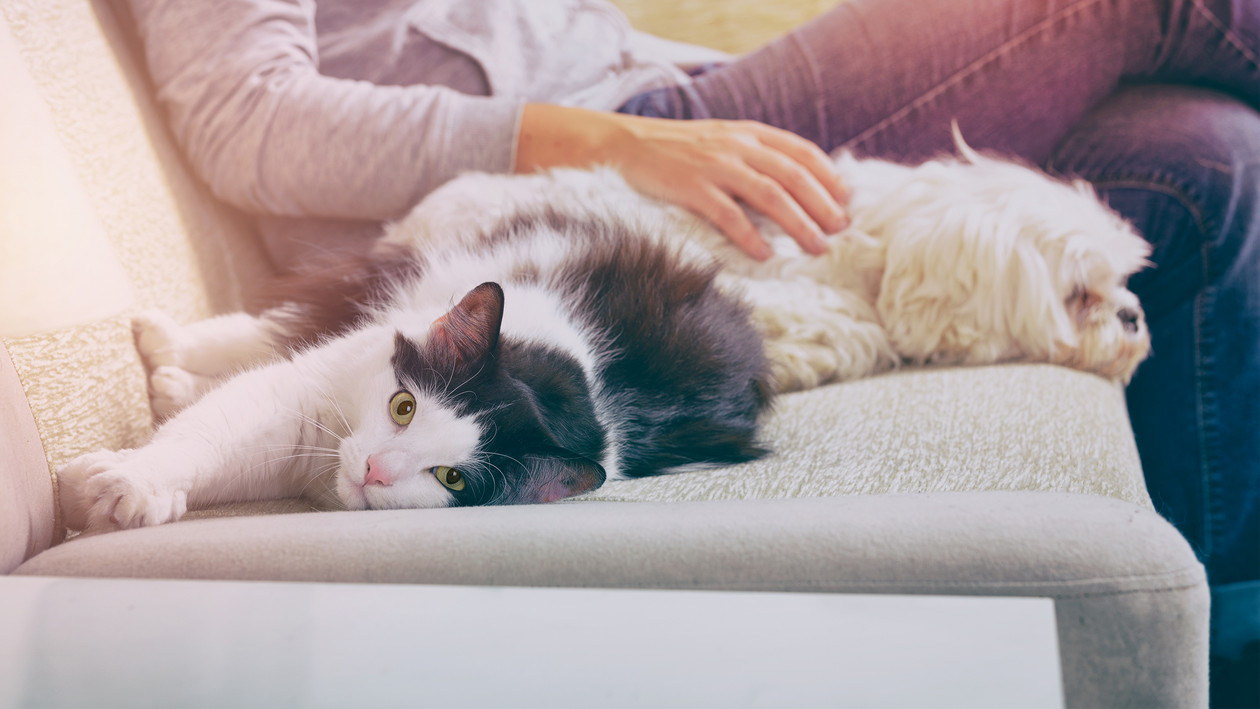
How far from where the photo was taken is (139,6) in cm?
106

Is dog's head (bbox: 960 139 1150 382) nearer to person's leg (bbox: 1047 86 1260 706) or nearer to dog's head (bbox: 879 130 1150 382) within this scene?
dog's head (bbox: 879 130 1150 382)

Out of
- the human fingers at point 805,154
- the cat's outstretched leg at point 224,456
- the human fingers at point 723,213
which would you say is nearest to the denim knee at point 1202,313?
the human fingers at point 805,154

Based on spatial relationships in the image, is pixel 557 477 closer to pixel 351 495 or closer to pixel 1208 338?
pixel 351 495

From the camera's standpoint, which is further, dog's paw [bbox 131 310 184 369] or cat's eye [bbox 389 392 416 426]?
dog's paw [bbox 131 310 184 369]

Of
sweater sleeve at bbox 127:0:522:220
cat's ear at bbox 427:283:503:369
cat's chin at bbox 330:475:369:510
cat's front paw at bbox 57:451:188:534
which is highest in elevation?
sweater sleeve at bbox 127:0:522:220

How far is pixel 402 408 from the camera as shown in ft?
2.37

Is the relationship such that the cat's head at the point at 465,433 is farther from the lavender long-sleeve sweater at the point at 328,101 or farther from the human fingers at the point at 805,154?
the human fingers at the point at 805,154

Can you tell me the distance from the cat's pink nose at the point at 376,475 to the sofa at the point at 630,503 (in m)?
0.05

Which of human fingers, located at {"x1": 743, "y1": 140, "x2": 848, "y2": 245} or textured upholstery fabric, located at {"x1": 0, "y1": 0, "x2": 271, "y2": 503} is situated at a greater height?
textured upholstery fabric, located at {"x1": 0, "y1": 0, "x2": 271, "y2": 503}

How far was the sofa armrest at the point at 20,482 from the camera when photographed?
542 mm

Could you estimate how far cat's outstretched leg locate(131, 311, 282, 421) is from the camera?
860 mm

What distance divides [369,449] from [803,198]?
0.82m

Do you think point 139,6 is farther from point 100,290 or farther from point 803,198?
point 803,198

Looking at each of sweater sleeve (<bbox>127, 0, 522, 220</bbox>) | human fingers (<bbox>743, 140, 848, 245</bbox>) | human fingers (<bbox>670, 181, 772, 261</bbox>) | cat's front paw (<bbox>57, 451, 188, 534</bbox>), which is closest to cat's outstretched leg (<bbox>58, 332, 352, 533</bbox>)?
cat's front paw (<bbox>57, 451, 188, 534</bbox>)
